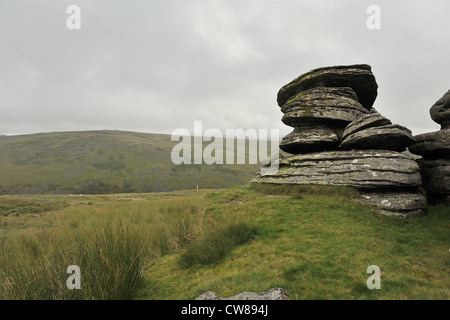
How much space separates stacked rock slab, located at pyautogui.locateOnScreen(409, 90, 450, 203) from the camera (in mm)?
11438

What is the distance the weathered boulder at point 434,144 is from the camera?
38.3 ft

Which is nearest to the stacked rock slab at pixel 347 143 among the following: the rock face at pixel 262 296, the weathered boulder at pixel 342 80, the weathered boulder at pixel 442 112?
the weathered boulder at pixel 342 80

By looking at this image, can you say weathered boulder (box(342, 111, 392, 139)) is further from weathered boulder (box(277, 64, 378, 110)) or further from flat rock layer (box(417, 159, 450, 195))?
weathered boulder (box(277, 64, 378, 110))

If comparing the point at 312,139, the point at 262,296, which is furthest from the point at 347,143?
the point at 262,296

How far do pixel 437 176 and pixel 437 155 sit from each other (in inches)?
63.1

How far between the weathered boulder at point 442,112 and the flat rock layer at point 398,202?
5.14m

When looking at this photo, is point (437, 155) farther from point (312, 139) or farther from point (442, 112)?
point (312, 139)

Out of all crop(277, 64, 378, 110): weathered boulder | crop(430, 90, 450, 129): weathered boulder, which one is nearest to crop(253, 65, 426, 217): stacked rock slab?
crop(277, 64, 378, 110): weathered boulder

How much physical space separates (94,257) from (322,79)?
616 inches

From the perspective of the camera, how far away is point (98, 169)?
329 ft

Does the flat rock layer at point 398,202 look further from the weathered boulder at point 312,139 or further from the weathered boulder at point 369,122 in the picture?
the weathered boulder at point 312,139

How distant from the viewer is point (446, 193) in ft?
36.9

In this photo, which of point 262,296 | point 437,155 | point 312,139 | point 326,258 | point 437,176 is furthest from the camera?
point 312,139
